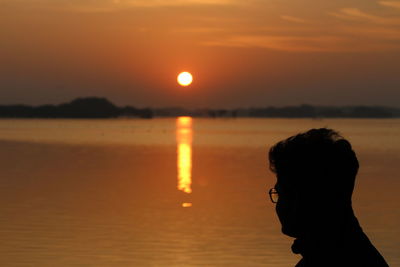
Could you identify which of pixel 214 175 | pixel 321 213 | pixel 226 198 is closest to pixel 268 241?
pixel 226 198

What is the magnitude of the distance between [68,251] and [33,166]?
30090 millimetres

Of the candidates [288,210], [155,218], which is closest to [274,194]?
[288,210]

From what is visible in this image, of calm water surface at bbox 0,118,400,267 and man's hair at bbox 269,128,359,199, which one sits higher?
man's hair at bbox 269,128,359,199

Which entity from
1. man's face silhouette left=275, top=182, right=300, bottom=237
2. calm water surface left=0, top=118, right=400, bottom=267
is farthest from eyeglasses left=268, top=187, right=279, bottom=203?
calm water surface left=0, top=118, right=400, bottom=267

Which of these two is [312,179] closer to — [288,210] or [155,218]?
[288,210]

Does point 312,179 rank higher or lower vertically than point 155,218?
higher

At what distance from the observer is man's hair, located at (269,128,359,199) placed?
2570 millimetres

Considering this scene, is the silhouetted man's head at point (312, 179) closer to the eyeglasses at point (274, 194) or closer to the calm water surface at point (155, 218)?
the eyeglasses at point (274, 194)

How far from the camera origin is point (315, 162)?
2.58m

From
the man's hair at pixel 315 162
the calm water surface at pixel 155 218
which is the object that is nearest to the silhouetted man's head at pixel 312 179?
the man's hair at pixel 315 162

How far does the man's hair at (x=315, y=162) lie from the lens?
2.57 metres

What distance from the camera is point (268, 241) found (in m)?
19.0

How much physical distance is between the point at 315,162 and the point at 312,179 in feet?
0.16

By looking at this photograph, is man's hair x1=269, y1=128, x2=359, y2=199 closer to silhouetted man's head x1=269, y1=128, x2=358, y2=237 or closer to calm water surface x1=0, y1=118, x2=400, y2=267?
silhouetted man's head x1=269, y1=128, x2=358, y2=237
